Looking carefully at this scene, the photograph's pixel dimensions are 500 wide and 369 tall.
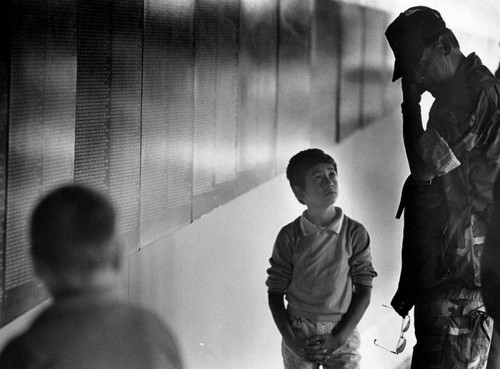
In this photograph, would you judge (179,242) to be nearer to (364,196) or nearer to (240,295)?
(240,295)

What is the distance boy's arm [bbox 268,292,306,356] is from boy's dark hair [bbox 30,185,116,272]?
450mm

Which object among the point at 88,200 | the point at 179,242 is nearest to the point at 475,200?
the point at 179,242

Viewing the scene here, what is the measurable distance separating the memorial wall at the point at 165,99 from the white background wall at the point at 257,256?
0.15 ft

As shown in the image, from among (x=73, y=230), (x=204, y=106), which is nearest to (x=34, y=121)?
(x=73, y=230)

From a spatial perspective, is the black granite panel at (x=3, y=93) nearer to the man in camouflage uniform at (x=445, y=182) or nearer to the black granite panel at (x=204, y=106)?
the black granite panel at (x=204, y=106)

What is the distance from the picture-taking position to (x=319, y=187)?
191 cm

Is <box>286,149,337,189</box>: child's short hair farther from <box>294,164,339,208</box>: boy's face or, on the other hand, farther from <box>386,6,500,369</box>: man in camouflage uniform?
<box>386,6,500,369</box>: man in camouflage uniform

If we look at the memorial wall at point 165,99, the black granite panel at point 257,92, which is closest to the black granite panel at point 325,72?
the memorial wall at point 165,99

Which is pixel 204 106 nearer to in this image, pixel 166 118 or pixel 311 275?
pixel 166 118

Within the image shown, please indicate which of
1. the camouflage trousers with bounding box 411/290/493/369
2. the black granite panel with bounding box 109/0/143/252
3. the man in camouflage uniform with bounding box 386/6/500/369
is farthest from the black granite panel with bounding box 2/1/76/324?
the camouflage trousers with bounding box 411/290/493/369

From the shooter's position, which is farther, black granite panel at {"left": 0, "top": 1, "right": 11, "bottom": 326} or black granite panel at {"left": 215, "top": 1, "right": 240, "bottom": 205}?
black granite panel at {"left": 215, "top": 1, "right": 240, "bottom": 205}

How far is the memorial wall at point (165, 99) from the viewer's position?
1.44m

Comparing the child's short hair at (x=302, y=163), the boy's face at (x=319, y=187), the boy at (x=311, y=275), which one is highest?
the child's short hair at (x=302, y=163)

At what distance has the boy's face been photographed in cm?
189
